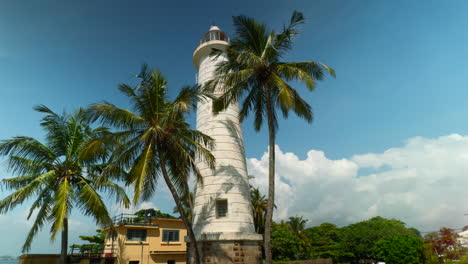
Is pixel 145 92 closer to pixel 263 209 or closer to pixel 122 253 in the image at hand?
pixel 122 253

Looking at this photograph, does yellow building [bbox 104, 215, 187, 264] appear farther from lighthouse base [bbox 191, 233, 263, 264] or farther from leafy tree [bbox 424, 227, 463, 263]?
leafy tree [bbox 424, 227, 463, 263]

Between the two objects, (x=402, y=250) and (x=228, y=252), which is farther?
(x=402, y=250)

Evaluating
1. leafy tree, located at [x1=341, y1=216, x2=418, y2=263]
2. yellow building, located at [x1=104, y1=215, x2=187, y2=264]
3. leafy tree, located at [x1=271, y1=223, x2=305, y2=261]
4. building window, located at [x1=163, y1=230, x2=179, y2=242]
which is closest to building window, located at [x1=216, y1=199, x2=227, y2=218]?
yellow building, located at [x1=104, y1=215, x2=187, y2=264]

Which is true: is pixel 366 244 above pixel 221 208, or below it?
below

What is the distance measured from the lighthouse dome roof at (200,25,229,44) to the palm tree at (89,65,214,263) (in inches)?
319

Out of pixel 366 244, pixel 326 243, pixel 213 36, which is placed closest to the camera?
pixel 213 36

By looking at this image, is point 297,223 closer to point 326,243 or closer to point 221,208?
point 326,243

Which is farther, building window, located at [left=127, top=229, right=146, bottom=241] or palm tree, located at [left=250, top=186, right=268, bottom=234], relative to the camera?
palm tree, located at [left=250, top=186, right=268, bottom=234]

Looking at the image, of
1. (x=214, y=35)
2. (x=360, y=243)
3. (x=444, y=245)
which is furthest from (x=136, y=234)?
(x=360, y=243)

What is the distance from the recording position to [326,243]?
1986 inches

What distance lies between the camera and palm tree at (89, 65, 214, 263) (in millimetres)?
12766

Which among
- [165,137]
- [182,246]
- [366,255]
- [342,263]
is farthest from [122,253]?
[366,255]

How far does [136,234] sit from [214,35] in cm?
2030

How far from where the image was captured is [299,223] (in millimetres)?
51844
